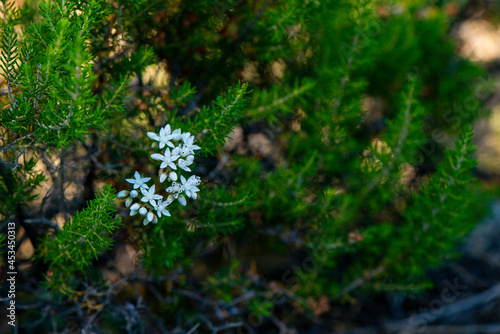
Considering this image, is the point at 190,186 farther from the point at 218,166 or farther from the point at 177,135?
the point at 218,166

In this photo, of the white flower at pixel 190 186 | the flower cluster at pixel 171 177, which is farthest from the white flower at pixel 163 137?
the white flower at pixel 190 186

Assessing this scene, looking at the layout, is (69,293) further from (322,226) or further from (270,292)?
(322,226)

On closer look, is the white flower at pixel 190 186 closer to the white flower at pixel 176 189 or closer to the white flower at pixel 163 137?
the white flower at pixel 176 189

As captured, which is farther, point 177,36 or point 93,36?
point 177,36

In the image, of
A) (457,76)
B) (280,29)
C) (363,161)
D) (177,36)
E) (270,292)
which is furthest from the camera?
(457,76)

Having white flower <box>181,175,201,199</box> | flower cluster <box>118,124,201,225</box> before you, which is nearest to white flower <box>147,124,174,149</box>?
flower cluster <box>118,124,201,225</box>

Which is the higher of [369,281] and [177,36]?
[177,36]

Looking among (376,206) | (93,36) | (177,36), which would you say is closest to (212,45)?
(177,36)

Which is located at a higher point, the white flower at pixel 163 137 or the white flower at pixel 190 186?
the white flower at pixel 163 137
